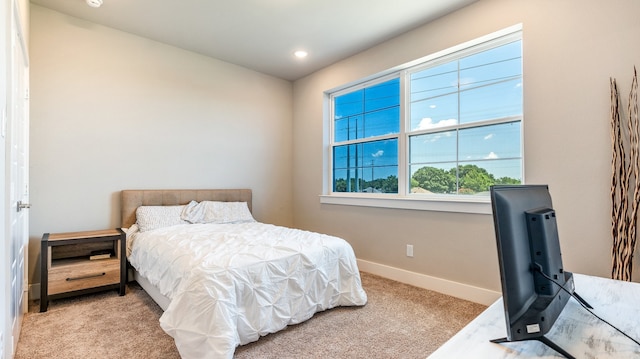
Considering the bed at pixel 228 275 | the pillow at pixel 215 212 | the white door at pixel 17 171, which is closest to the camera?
the white door at pixel 17 171

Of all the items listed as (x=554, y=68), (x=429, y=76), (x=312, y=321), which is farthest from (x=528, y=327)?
(x=429, y=76)

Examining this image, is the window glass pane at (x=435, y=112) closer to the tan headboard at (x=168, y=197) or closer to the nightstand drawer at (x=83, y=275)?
the tan headboard at (x=168, y=197)

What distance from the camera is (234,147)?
4062mm

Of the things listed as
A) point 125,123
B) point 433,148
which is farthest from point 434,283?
point 125,123

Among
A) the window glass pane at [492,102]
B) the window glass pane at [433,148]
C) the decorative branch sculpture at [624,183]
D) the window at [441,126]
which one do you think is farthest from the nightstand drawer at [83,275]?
the decorative branch sculpture at [624,183]

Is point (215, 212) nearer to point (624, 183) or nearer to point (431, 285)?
point (431, 285)

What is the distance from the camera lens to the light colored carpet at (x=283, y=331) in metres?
1.91

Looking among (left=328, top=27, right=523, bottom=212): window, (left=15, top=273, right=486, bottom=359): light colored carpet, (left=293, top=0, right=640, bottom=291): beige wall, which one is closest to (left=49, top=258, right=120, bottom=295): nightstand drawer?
(left=15, top=273, right=486, bottom=359): light colored carpet

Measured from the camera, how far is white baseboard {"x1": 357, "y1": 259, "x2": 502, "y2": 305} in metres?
2.64

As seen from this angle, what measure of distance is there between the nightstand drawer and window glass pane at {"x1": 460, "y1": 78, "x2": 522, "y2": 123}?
351 centimetres

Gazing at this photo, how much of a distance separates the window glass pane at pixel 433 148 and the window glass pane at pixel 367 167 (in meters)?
0.22

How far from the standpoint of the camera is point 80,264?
2.67 meters

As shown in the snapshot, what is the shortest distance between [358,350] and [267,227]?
1626 millimetres

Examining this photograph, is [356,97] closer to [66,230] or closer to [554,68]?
[554,68]
